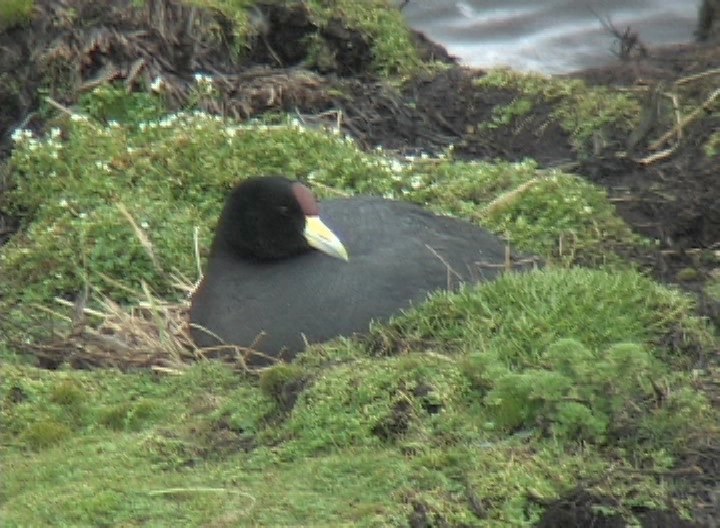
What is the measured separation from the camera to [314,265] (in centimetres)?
712

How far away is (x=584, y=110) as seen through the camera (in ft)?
32.3

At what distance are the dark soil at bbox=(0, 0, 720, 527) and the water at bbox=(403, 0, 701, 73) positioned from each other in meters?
3.69

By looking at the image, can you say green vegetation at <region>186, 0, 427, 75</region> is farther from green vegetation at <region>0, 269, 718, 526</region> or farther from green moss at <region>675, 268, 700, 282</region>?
green vegetation at <region>0, 269, 718, 526</region>

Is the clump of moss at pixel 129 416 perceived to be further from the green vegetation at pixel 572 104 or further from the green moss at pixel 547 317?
the green vegetation at pixel 572 104

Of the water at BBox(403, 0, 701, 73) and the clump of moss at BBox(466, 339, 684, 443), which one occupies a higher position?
the water at BBox(403, 0, 701, 73)

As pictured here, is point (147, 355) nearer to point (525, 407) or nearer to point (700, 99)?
point (525, 407)

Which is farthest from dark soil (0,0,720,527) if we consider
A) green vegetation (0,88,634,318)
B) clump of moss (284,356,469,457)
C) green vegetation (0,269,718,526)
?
clump of moss (284,356,469,457)

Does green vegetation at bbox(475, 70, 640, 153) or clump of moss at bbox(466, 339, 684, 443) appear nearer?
clump of moss at bbox(466, 339, 684, 443)

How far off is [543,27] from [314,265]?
9168 millimetres

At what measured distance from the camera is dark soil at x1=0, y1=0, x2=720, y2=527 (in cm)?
905

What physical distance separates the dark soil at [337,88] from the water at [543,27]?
12.1 feet

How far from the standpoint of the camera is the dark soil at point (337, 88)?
9055 millimetres

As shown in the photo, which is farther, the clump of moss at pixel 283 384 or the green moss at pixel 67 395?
the green moss at pixel 67 395

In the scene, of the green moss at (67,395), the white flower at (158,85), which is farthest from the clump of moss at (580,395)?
the white flower at (158,85)
